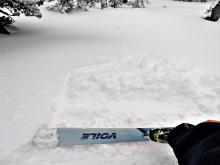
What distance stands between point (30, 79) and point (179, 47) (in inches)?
145

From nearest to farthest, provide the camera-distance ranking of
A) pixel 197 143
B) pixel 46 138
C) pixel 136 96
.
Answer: pixel 197 143 < pixel 46 138 < pixel 136 96

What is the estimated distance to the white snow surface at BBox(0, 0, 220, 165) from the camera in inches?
120

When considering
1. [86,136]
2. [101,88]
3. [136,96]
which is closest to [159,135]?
[86,136]

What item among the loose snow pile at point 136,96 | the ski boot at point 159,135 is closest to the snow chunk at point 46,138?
the loose snow pile at point 136,96

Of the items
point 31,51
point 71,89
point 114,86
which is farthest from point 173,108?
point 31,51

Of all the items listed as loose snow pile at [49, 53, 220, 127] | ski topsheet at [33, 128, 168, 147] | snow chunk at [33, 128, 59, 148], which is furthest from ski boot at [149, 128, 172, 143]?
snow chunk at [33, 128, 59, 148]

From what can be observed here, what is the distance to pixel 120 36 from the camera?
752 centimetres

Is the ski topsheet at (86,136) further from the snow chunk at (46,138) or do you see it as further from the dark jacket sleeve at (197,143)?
the dark jacket sleeve at (197,143)

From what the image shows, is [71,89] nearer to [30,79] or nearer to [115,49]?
[30,79]

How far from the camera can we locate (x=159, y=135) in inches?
124

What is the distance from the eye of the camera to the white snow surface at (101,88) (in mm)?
3055

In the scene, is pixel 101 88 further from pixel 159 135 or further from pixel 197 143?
pixel 197 143

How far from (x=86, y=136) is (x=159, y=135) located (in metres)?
0.82

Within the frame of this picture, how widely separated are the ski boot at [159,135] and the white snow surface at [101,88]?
94mm
